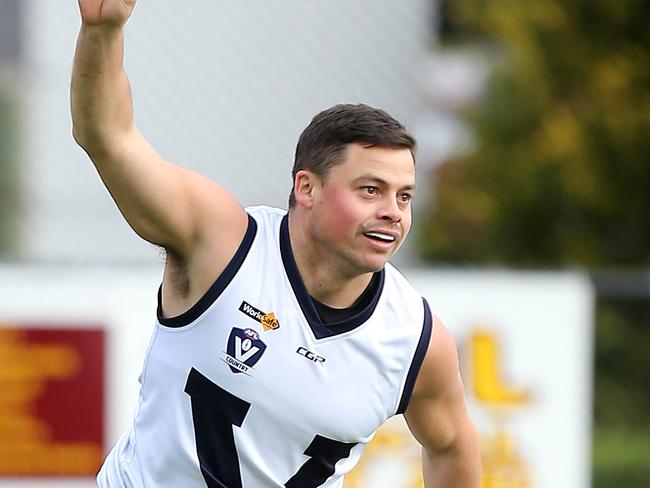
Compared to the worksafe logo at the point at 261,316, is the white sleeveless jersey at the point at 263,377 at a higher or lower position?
lower

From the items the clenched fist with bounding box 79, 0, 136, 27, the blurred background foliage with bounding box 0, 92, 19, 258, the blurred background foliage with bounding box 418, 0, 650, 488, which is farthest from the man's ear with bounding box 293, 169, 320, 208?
the blurred background foliage with bounding box 418, 0, 650, 488

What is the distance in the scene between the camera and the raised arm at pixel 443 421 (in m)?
4.46

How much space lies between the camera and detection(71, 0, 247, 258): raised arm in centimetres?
365

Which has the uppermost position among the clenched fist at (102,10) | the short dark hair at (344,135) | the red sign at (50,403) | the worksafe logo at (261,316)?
the clenched fist at (102,10)

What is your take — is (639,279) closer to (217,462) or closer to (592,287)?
(592,287)

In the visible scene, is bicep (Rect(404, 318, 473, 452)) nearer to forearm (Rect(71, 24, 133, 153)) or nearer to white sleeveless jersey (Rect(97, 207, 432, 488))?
white sleeveless jersey (Rect(97, 207, 432, 488))

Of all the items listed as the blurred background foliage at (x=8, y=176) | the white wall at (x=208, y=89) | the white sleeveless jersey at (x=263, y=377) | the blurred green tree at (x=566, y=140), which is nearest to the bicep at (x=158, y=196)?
the white sleeveless jersey at (x=263, y=377)

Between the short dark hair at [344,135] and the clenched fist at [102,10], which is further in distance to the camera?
the short dark hair at [344,135]

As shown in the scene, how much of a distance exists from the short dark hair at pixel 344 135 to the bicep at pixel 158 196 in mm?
289

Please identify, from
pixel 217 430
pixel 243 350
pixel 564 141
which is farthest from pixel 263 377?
pixel 564 141

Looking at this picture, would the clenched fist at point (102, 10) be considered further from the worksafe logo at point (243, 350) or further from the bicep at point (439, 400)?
the bicep at point (439, 400)

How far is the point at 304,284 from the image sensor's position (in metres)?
4.27

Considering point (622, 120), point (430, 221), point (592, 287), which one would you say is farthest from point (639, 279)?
point (430, 221)

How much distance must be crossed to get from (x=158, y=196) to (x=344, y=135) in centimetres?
58
